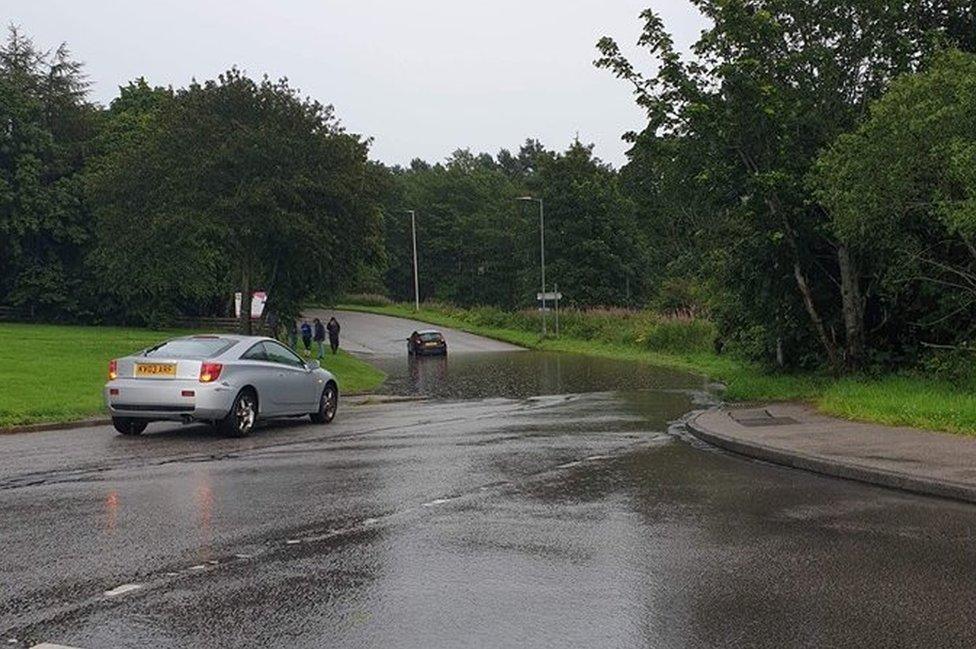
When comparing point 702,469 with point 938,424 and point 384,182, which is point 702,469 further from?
point 384,182

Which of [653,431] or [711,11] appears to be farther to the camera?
[711,11]

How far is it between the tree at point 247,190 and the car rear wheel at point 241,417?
17.3 meters

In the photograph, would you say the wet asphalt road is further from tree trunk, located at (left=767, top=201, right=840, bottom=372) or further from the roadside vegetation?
tree trunk, located at (left=767, top=201, right=840, bottom=372)

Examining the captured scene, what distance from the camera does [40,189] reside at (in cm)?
6012

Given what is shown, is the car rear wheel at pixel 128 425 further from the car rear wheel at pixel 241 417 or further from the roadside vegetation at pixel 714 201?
the roadside vegetation at pixel 714 201

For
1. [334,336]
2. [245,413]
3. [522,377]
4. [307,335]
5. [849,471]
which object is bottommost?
[522,377]

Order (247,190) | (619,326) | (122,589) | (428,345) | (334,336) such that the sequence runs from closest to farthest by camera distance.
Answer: (122,589), (247,190), (334,336), (428,345), (619,326)

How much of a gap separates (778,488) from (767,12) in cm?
1180

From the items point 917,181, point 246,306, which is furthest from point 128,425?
point 246,306

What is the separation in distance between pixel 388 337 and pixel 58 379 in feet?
144

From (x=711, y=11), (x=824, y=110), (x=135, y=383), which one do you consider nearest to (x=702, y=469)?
(x=135, y=383)

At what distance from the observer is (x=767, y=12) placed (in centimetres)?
1809

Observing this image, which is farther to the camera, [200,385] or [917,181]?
[917,181]

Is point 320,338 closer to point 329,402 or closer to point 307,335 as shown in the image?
point 307,335
